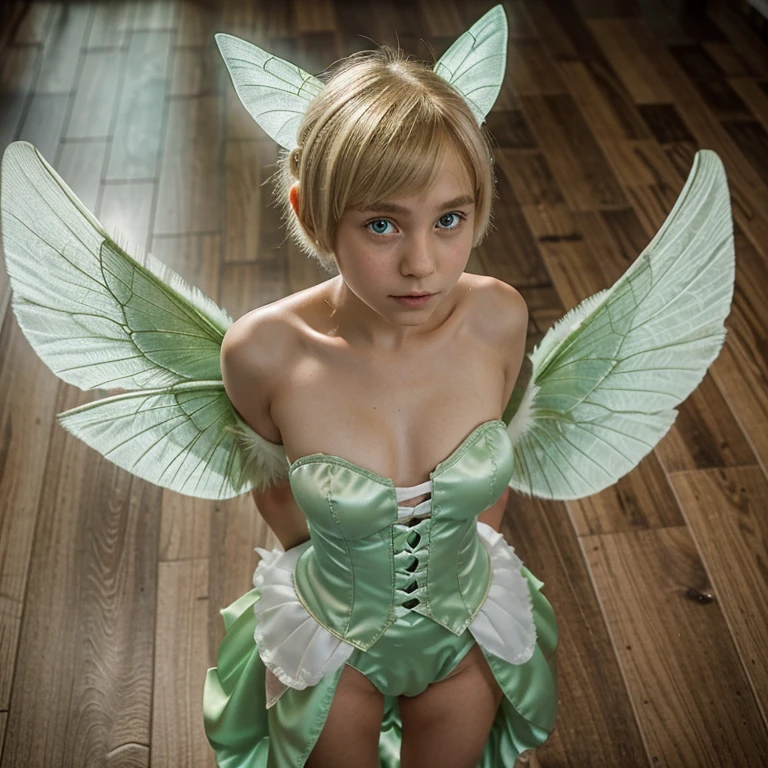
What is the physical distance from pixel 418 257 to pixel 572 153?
2.14 metres

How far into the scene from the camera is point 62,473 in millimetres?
2168

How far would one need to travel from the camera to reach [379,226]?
3.58 ft

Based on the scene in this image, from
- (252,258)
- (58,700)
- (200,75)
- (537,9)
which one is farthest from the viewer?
(537,9)

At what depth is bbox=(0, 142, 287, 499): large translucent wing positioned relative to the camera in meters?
1.25

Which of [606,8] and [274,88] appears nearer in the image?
[274,88]

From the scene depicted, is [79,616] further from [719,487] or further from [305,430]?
[719,487]

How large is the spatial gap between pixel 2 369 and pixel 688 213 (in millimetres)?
1702

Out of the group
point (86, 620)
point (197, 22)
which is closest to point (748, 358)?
point (86, 620)

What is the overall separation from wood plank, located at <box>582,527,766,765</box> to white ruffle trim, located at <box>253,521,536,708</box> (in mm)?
429

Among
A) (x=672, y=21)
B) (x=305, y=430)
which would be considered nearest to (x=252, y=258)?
(x=305, y=430)

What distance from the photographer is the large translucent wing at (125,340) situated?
125cm

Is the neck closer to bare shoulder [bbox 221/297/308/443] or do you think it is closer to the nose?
bare shoulder [bbox 221/297/308/443]

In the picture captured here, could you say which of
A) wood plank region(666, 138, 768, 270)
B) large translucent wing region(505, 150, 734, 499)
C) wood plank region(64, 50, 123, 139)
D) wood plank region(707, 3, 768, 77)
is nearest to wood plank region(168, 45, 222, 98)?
wood plank region(64, 50, 123, 139)

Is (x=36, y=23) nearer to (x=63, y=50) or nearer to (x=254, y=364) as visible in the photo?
(x=63, y=50)
